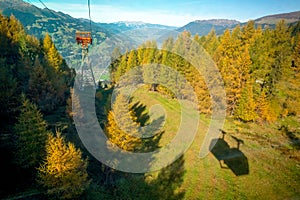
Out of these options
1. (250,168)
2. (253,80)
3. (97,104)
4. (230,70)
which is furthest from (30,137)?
(253,80)

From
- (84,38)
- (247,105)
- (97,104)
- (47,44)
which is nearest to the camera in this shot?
(247,105)

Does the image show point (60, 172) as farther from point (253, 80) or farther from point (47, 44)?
point (47, 44)

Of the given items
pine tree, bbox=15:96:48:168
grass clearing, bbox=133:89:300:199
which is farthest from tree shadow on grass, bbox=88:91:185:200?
pine tree, bbox=15:96:48:168

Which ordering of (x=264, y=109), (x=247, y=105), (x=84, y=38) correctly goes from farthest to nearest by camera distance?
(x=264, y=109) → (x=84, y=38) → (x=247, y=105)

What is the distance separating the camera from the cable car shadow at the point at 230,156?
25.6m

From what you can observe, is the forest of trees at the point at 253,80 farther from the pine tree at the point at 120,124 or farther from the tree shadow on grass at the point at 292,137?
the pine tree at the point at 120,124

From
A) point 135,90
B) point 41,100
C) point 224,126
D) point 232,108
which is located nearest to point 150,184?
point 224,126

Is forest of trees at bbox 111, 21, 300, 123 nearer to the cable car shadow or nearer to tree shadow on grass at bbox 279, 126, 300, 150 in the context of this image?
tree shadow on grass at bbox 279, 126, 300, 150

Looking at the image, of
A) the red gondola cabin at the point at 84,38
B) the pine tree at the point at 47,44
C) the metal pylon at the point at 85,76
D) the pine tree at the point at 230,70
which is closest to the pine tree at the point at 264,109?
the pine tree at the point at 230,70

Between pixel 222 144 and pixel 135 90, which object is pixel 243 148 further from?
pixel 135 90

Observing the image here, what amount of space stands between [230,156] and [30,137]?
2342 centimetres

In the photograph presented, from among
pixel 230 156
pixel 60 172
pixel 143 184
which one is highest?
pixel 60 172

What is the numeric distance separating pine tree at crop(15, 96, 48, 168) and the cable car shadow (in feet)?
68.3

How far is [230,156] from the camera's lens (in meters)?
27.8
